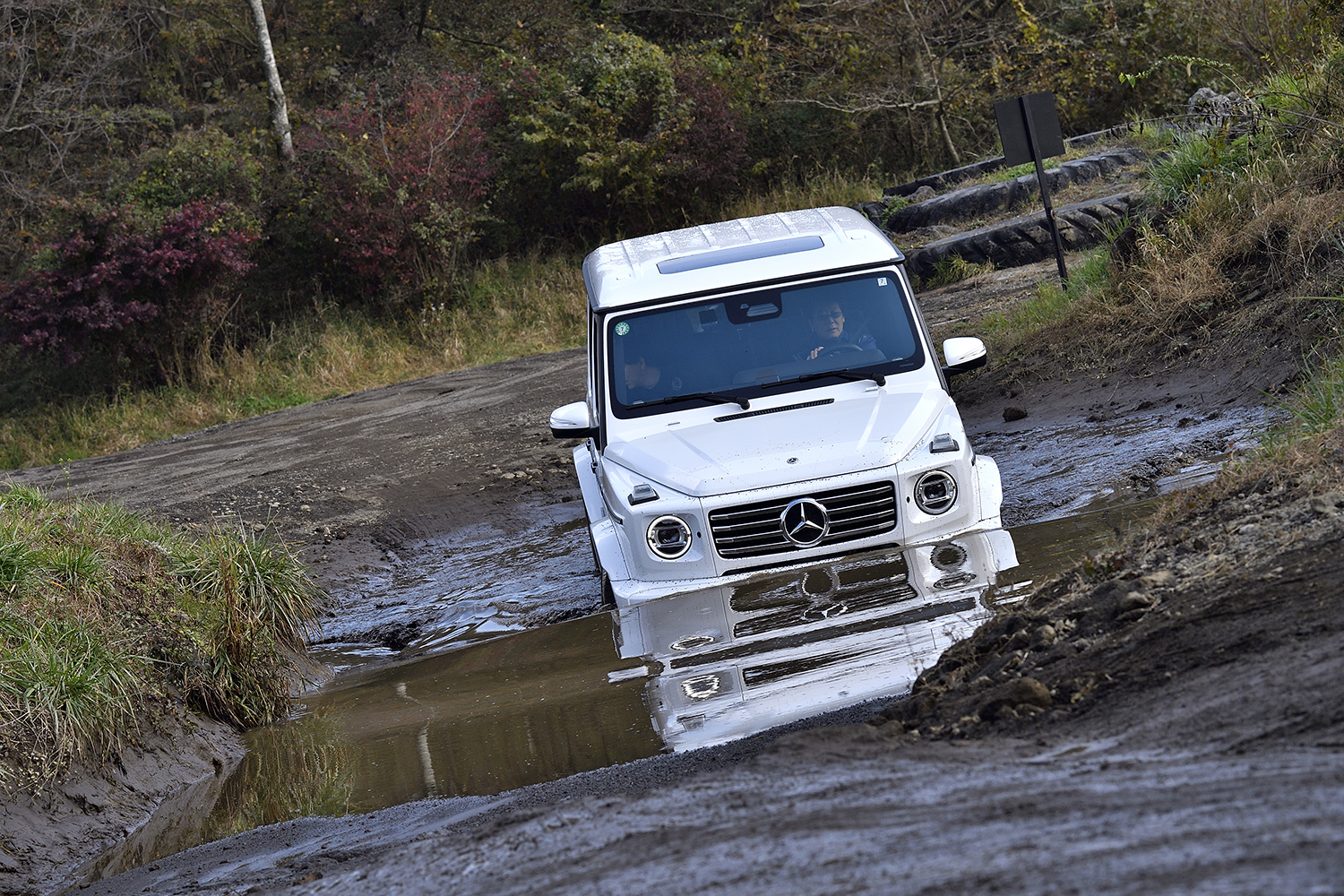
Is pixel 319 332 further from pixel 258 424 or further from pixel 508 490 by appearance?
pixel 508 490

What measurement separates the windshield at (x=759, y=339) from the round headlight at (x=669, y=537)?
1.04 m

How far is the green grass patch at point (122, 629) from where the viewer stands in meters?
5.53

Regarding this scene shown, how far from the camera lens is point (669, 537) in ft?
18.5

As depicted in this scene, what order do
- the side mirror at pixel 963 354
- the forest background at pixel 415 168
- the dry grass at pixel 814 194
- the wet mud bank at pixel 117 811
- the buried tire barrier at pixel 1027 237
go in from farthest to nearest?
the dry grass at pixel 814 194
the forest background at pixel 415 168
the buried tire barrier at pixel 1027 237
the side mirror at pixel 963 354
the wet mud bank at pixel 117 811

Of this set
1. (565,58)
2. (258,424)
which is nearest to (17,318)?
(258,424)

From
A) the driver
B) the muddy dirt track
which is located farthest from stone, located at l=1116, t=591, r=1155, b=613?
the driver

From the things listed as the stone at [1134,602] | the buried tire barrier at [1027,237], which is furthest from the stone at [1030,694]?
the buried tire barrier at [1027,237]

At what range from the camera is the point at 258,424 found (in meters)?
17.0

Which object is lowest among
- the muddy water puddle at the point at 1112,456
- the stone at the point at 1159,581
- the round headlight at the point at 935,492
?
the muddy water puddle at the point at 1112,456

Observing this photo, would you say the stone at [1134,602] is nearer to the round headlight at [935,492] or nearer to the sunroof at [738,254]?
the round headlight at [935,492]

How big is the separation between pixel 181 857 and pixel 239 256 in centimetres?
1838

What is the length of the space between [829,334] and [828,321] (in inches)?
3.1

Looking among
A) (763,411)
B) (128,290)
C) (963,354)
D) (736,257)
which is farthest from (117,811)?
(128,290)

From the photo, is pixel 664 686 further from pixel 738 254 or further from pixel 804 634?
pixel 738 254
